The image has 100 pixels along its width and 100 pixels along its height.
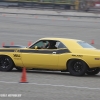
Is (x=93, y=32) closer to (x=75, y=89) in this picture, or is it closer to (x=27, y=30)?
(x=27, y=30)

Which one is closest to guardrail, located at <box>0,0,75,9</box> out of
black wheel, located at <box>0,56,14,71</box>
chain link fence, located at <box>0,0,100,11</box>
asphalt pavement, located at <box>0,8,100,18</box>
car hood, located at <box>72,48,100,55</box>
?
chain link fence, located at <box>0,0,100,11</box>

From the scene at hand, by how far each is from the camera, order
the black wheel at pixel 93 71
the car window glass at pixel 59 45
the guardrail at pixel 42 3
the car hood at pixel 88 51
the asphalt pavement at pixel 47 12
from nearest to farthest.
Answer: the car hood at pixel 88 51, the car window glass at pixel 59 45, the black wheel at pixel 93 71, the asphalt pavement at pixel 47 12, the guardrail at pixel 42 3

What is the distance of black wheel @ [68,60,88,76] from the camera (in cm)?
1426

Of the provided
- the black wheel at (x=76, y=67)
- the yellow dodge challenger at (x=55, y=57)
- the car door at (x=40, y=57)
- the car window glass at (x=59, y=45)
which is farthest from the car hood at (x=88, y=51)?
the car door at (x=40, y=57)

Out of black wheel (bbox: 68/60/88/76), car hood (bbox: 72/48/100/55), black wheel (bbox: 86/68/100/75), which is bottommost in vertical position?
black wheel (bbox: 86/68/100/75)

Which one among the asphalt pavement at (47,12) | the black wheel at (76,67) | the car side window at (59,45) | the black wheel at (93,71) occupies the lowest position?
the black wheel at (93,71)

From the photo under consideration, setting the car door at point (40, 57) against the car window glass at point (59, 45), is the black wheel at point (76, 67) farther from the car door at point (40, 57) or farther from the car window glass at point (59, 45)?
the car window glass at point (59, 45)

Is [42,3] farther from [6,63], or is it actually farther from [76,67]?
[76,67]

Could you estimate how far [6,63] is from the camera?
15.5 meters

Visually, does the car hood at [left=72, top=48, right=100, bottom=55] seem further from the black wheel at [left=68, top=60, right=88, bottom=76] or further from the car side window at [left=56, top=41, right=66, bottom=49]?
the car side window at [left=56, top=41, right=66, bottom=49]

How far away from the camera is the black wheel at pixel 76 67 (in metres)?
14.3

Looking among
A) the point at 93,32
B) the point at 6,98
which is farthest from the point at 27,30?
the point at 6,98

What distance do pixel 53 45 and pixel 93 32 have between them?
2291 centimetres

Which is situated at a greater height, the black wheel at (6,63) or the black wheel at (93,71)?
the black wheel at (6,63)
